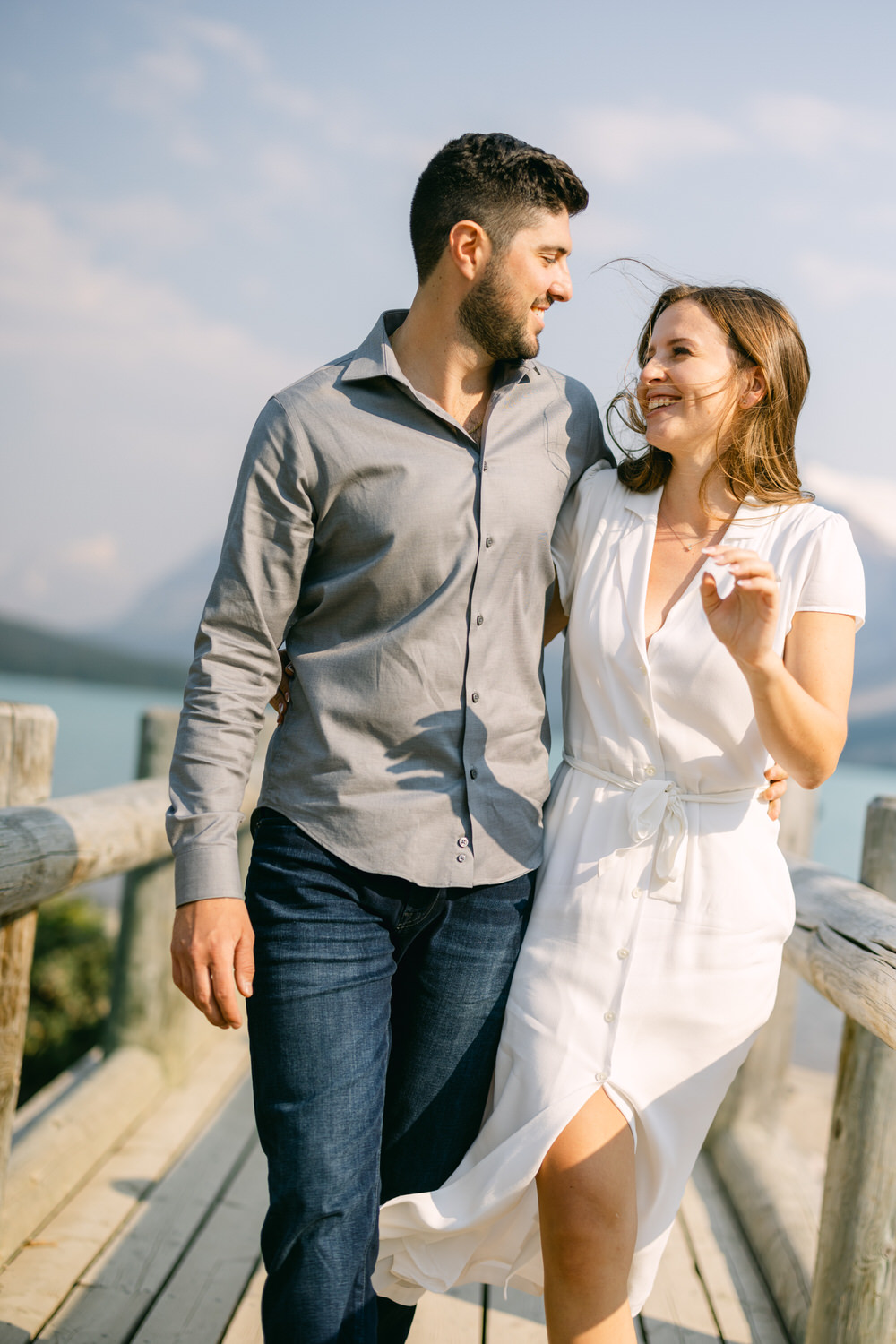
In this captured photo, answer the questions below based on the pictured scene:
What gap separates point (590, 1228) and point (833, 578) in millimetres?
1149

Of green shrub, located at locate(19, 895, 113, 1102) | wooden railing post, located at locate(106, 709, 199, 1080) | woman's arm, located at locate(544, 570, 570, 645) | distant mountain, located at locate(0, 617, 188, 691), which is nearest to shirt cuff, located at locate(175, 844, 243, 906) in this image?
woman's arm, located at locate(544, 570, 570, 645)

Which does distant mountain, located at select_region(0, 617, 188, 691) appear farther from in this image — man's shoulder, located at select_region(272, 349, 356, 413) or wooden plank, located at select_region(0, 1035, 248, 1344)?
man's shoulder, located at select_region(272, 349, 356, 413)

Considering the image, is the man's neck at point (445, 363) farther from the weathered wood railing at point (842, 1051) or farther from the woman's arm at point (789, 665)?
the weathered wood railing at point (842, 1051)

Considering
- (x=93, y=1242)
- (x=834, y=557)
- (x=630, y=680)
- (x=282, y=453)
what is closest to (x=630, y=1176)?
(x=630, y=680)

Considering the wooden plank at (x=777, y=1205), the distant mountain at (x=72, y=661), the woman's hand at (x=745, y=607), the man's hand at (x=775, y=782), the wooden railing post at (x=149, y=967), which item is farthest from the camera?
the distant mountain at (x=72, y=661)

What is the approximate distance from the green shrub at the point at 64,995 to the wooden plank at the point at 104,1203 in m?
1.70

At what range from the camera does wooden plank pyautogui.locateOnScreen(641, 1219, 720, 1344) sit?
2637 millimetres

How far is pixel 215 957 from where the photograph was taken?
184 centimetres

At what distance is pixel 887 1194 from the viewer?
228cm

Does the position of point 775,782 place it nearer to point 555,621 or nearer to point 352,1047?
point 555,621

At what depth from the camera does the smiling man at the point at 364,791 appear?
6.11ft

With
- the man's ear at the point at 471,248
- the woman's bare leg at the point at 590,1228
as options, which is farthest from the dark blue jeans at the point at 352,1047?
the man's ear at the point at 471,248

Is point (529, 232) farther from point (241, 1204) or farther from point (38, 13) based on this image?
point (38, 13)

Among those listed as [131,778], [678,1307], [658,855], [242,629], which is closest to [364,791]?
[242,629]
